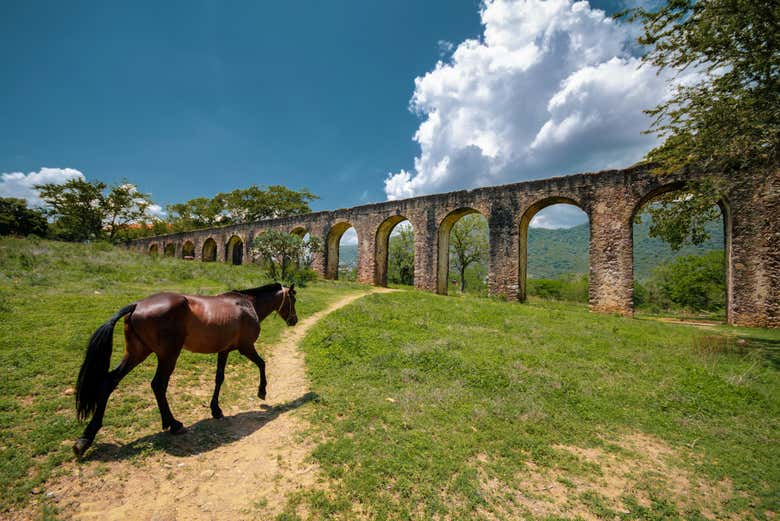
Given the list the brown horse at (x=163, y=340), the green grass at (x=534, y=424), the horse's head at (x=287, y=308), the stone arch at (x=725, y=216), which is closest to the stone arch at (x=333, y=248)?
the green grass at (x=534, y=424)

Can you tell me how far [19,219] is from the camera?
3544 cm

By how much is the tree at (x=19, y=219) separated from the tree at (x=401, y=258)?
140ft

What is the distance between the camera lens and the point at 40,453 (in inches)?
114

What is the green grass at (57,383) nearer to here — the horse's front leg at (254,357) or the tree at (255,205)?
the horse's front leg at (254,357)

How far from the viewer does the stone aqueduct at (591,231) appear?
36.1 ft

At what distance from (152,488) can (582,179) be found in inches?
675

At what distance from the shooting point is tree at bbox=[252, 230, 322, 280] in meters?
18.8

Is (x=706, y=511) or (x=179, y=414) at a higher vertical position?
(x=179, y=414)

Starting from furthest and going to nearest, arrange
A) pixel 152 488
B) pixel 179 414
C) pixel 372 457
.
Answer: pixel 179 414
pixel 372 457
pixel 152 488

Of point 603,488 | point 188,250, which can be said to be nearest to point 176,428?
point 603,488

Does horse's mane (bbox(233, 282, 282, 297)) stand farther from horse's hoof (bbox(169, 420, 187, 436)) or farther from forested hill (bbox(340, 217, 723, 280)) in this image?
forested hill (bbox(340, 217, 723, 280))

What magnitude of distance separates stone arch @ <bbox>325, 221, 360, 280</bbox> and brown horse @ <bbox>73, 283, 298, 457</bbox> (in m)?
19.9

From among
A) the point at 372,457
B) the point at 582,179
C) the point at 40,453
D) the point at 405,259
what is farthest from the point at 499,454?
the point at 405,259

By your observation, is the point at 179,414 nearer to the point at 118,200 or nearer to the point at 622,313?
the point at 622,313
